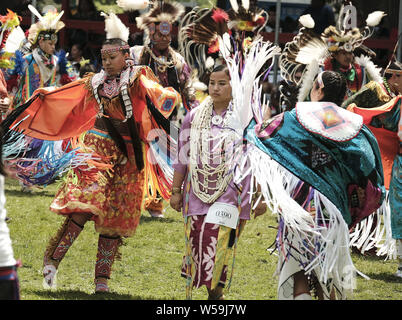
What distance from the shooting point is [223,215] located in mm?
4262

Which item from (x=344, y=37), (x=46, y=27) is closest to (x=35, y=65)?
(x=46, y=27)

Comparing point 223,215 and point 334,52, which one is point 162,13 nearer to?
point 334,52

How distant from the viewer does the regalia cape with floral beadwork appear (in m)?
5.00

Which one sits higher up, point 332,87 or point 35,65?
point 332,87

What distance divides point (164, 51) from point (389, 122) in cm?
234

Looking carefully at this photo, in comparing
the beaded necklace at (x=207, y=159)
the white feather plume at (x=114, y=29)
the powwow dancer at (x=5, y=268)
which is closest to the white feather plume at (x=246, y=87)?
the beaded necklace at (x=207, y=159)

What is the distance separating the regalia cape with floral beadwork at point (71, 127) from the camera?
4996mm

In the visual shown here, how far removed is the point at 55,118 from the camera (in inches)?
207

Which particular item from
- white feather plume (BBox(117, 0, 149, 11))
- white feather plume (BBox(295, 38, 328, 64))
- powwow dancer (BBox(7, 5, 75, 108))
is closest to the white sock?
white feather plume (BBox(295, 38, 328, 64))

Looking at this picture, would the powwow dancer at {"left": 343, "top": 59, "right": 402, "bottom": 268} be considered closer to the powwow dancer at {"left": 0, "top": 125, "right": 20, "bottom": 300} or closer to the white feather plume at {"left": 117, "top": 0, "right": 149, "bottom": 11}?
the white feather plume at {"left": 117, "top": 0, "right": 149, "bottom": 11}

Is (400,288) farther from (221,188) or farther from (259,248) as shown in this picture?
(221,188)

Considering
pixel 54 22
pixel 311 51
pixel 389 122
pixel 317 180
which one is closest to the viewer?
pixel 317 180

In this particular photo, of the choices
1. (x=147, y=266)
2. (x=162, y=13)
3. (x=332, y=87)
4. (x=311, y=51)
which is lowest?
(x=147, y=266)

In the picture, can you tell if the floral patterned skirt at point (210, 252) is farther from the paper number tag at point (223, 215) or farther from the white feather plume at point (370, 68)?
the white feather plume at point (370, 68)
